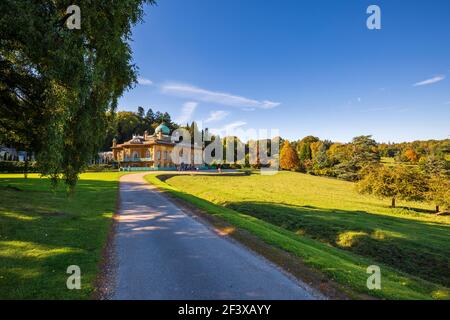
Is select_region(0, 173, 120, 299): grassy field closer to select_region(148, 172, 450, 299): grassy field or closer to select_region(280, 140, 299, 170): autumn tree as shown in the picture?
select_region(148, 172, 450, 299): grassy field

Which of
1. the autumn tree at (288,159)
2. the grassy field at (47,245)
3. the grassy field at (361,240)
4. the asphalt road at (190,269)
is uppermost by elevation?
the autumn tree at (288,159)

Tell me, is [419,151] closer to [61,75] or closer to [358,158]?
[358,158]

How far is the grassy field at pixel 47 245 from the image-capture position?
5.68 metres

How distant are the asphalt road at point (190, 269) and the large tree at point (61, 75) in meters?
3.57

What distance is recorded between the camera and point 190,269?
6.93m

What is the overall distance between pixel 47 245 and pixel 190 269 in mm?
5117

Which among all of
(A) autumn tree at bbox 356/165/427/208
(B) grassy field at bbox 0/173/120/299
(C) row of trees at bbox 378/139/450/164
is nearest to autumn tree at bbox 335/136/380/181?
(C) row of trees at bbox 378/139/450/164

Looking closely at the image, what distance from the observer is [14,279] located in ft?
19.7

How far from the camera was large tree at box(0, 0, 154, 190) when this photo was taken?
23.1ft

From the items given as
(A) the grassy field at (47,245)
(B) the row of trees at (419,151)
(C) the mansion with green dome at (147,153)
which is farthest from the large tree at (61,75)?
(B) the row of trees at (419,151)

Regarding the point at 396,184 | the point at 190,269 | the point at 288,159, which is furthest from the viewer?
the point at 288,159

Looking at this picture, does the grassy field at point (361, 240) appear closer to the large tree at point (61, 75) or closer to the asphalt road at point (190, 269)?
the asphalt road at point (190, 269)

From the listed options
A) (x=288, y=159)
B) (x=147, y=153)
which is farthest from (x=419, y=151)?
(x=147, y=153)

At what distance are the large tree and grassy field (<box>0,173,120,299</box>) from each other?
2184 mm
